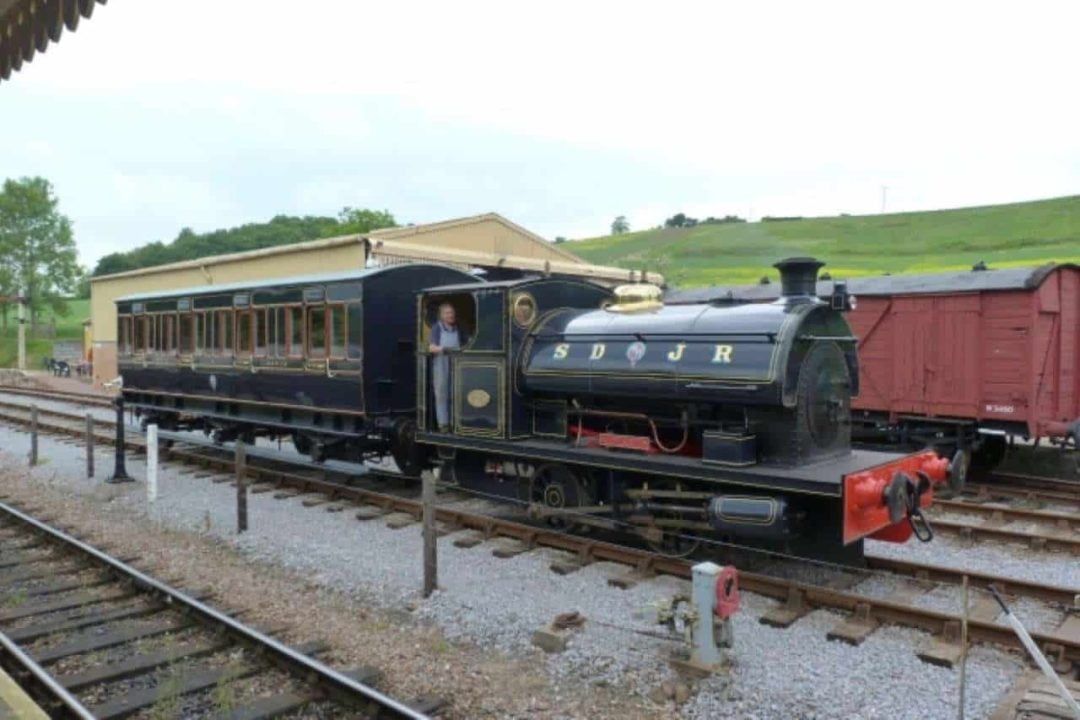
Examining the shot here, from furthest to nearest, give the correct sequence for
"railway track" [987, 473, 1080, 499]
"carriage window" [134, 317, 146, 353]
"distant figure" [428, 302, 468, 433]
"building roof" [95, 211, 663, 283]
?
"building roof" [95, 211, 663, 283] < "carriage window" [134, 317, 146, 353] < "railway track" [987, 473, 1080, 499] < "distant figure" [428, 302, 468, 433]

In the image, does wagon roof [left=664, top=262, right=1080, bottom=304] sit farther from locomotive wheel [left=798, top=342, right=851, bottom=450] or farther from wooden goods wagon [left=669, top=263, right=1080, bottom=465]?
locomotive wheel [left=798, top=342, right=851, bottom=450]

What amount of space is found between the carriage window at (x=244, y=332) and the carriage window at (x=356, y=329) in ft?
8.49

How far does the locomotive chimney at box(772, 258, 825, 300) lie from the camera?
23.9 ft

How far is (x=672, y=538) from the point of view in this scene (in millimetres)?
7535

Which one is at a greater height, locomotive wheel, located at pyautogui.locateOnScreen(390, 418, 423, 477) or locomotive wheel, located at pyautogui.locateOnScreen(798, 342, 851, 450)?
locomotive wheel, located at pyautogui.locateOnScreen(798, 342, 851, 450)

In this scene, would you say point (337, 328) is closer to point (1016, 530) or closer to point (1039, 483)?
point (1016, 530)

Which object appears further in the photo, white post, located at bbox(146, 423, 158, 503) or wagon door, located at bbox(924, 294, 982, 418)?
wagon door, located at bbox(924, 294, 982, 418)

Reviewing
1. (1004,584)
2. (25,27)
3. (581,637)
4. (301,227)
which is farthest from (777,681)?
(301,227)

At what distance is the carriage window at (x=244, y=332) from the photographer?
1218 centimetres

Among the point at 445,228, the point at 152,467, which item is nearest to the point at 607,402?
the point at 152,467

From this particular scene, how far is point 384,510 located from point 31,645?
4.42m

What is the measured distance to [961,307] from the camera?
456 inches

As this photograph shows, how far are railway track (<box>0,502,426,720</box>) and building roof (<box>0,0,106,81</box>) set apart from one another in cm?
356

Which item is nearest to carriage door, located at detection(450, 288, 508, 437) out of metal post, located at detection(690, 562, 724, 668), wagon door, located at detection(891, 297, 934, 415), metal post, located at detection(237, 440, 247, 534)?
metal post, located at detection(237, 440, 247, 534)
